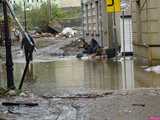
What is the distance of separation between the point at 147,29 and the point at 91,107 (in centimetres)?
1276

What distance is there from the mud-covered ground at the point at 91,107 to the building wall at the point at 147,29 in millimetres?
9609

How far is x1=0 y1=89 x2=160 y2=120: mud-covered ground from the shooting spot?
9.28 metres

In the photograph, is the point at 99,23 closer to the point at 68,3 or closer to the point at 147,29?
the point at 147,29

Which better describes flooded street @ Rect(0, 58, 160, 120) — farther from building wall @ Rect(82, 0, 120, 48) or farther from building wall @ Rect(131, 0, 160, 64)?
building wall @ Rect(82, 0, 120, 48)

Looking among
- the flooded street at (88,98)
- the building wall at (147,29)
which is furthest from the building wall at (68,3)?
the flooded street at (88,98)

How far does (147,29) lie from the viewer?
22.5 m

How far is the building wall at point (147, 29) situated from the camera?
21609 millimetres

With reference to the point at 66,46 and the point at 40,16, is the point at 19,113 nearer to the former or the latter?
the point at 66,46

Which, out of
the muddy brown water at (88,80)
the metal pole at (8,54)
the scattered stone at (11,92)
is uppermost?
the metal pole at (8,54)

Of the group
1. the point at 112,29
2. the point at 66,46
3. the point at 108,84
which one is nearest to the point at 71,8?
the point at 66,46

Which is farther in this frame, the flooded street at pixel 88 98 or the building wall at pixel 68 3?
the building wall at pixel 68 3

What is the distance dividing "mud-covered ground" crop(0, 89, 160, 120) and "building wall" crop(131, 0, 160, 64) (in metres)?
9.61

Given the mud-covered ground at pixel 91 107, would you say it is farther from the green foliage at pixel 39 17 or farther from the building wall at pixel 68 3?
the building wall at pixel 68 3

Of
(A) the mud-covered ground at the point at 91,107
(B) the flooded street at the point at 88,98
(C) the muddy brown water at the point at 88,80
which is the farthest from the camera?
(C) the muddy brown water at the point at 88,80
